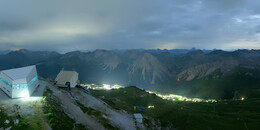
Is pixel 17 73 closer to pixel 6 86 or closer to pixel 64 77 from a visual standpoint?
pixel 6 86

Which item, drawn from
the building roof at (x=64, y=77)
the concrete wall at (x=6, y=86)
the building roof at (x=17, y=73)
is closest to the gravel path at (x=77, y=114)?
the building roof at (x=17, y=73)

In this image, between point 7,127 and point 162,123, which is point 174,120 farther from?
point 7,127

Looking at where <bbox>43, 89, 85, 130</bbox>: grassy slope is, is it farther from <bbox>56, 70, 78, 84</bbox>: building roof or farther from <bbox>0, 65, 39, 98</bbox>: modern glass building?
<bbox>56, 70, 78, 84</bbox>: building roof

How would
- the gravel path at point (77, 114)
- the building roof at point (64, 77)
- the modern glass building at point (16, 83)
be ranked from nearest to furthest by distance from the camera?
the modern glass building at point (16, 83) < the gravel path at point (77, 114) < the building roof at point (64, 77)

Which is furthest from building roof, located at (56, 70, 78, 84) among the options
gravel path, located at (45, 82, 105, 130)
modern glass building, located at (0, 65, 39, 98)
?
modern glass building, located at (0, 65, 39, 98)

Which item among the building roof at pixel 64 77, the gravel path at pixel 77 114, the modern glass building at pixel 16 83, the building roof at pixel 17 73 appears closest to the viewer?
the modern glass building at pixel 16 83

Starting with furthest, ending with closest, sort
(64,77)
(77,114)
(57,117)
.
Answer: (64,77) < (77,114) < (57,117)

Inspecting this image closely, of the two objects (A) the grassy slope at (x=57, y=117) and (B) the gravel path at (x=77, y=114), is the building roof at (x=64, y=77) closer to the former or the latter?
(B) the gravel path at (x=77, y=114)

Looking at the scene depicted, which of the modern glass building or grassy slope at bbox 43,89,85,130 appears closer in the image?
grassy slope at bbox 43,89,85,130

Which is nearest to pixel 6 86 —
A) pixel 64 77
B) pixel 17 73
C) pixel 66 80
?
pixel 17 73

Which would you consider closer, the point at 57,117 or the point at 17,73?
the point at 57,117

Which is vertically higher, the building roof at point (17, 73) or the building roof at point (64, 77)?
the building roof at point (17, 73)

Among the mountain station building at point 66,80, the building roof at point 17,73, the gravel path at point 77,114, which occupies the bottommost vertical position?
the gravel path at point 77,114

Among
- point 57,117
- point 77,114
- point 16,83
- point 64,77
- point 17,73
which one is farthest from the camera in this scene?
point 64,77
